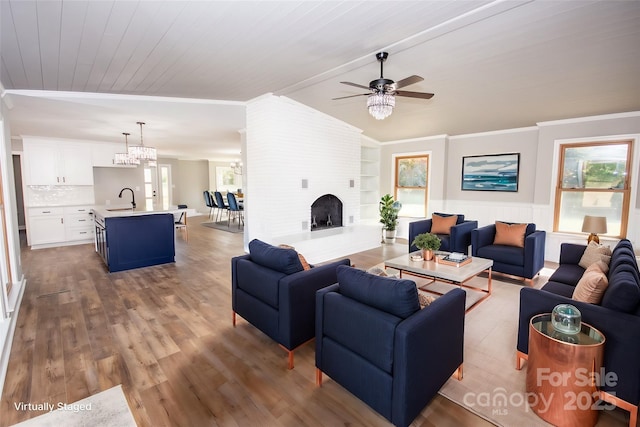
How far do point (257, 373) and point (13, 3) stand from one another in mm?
3118

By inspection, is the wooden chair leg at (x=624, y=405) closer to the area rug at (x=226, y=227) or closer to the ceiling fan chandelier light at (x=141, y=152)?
the ceiling fan chandelier light at (x=141, y=152)

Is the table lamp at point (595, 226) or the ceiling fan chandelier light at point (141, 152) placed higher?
the ceiling fan chandelier light at point (141, 152)

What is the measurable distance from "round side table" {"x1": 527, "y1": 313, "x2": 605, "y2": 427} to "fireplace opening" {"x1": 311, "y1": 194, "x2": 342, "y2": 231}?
15.7 feet

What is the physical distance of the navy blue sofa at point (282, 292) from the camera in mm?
2273

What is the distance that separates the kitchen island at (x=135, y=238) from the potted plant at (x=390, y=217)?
4.64 metres

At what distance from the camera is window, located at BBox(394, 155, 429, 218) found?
7.22 meters

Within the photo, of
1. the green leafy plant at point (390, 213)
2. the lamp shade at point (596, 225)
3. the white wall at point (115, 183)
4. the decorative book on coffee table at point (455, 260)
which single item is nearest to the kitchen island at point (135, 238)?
the white wall at point (115, 183)

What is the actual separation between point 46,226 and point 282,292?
7001mm

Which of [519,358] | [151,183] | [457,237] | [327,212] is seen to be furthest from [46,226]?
[519,358]

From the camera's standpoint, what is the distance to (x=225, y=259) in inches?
218

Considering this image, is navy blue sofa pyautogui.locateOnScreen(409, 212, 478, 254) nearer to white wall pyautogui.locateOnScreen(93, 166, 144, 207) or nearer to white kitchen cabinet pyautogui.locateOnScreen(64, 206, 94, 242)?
white wall pyautogui.locateOnScreen(93, 166, 144, 207)

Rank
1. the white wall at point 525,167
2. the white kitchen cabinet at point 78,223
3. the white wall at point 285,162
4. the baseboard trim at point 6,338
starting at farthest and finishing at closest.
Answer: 1. the white kitchen cabinet at point 78,223
2. the white wall at point 285,162
3. the white wall at point 525,167
4. the baseboard trim at point 6,338

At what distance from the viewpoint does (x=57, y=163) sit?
6.54 meters

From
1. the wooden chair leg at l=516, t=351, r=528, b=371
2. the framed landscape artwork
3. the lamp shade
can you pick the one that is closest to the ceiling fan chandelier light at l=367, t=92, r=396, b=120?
the wooden chair leg at l=516, t=351, r=528, b=371
